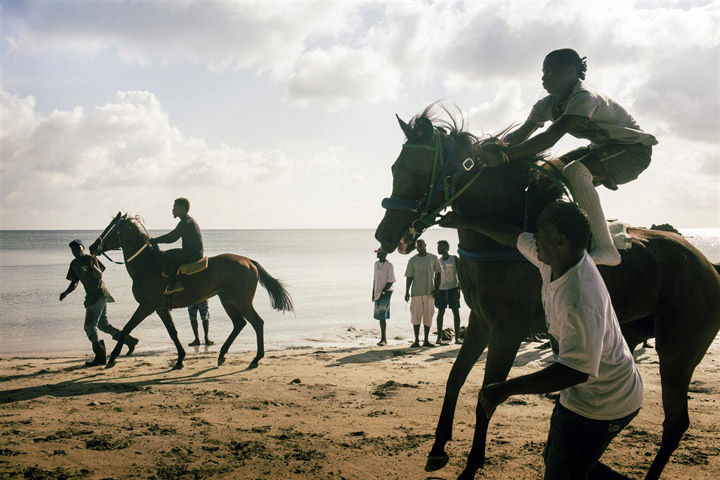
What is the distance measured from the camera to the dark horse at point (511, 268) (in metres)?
3.80

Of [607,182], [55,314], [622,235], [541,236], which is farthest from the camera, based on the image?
[55,314]

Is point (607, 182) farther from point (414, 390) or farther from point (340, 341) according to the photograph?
point (340, 341)

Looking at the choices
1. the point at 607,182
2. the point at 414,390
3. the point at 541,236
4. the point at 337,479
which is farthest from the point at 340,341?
the point at 541,236

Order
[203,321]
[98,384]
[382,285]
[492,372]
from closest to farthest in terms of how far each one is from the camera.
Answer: [492,372] < [98,384] < [382,285] < [203,321]

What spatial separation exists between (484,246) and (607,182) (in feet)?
3.60

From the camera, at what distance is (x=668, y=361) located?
4.04 meters

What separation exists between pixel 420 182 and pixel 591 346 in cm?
203

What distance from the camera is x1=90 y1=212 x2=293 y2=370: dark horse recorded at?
966 cm

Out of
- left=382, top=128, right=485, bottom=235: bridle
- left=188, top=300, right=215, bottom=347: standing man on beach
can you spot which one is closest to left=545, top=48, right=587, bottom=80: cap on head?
left=382, top=128, right=485, bottom=235: bridle

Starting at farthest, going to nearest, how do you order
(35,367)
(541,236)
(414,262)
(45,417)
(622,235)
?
(414,262), (35,367), (45,417), (622,235), (541,236)

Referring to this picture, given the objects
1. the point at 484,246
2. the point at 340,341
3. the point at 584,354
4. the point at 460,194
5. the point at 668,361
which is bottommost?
the point at 340,341

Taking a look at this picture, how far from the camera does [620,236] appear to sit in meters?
3.75

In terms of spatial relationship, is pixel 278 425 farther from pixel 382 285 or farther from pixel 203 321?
pixel 203 321

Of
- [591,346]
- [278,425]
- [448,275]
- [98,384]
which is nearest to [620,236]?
[591,346]
